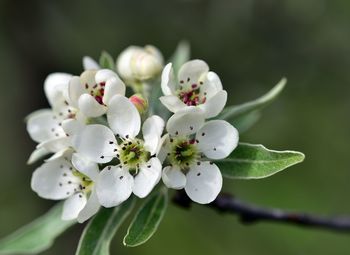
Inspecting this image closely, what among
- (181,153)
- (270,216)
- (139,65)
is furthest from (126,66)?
(270,216)

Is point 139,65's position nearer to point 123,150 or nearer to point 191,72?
point 191,72

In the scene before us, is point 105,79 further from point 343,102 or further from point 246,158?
point 343,102

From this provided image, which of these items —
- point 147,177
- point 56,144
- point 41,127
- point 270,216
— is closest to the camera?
point 147,177

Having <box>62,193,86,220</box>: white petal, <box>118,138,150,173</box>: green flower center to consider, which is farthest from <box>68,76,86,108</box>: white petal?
<box>62,193,86,220</box>: white petal

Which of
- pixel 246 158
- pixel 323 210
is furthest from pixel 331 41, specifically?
pixel 246 158

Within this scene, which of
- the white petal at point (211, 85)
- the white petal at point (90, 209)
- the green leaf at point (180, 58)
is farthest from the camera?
the green leaf at point (180, 58)

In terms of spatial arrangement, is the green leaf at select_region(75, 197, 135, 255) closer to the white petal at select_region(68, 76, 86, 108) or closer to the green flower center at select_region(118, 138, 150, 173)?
the green flower center at select_region(118, 138, 150, 173)

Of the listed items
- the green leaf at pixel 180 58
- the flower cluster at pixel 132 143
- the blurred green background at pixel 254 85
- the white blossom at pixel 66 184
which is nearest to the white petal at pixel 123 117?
the flower cluster at pixel 132 143

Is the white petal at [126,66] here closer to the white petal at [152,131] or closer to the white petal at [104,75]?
the white petal at [104,75]
